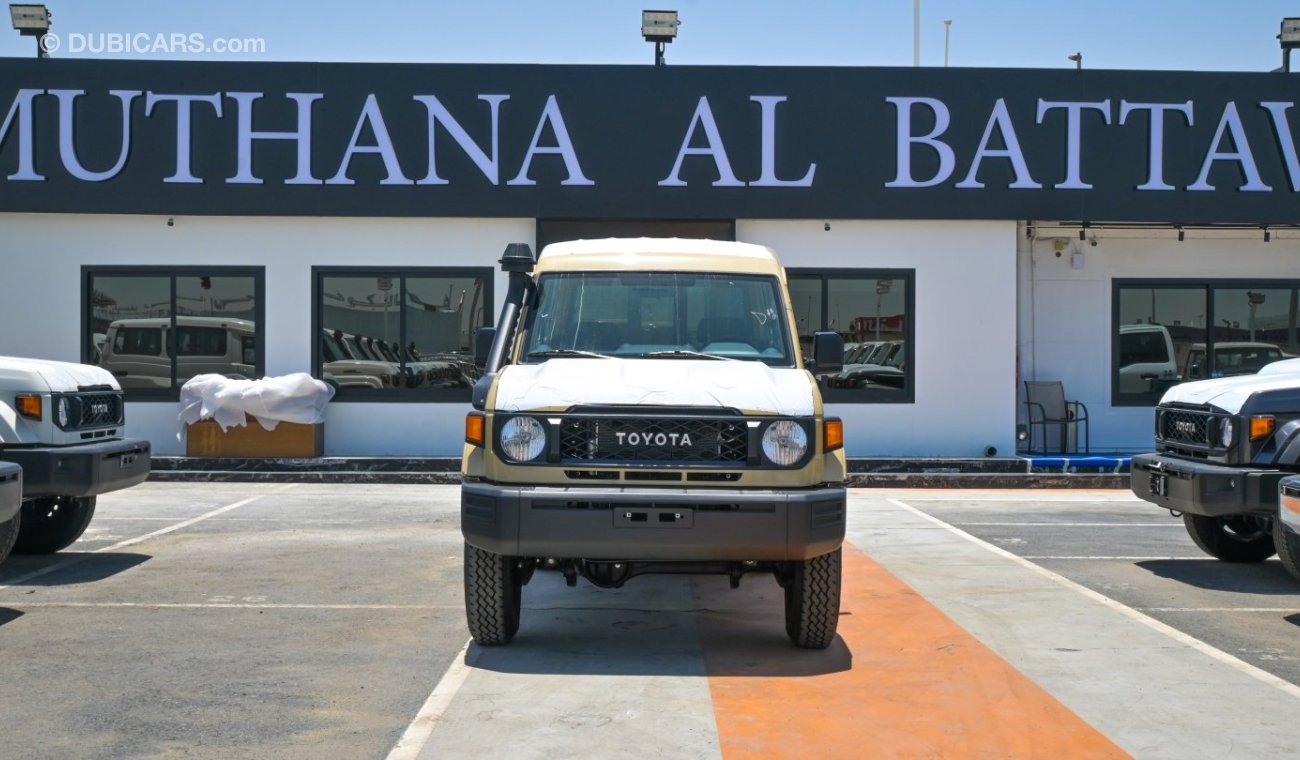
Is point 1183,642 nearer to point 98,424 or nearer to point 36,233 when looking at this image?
point 98,424

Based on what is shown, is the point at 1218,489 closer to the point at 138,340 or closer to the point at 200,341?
the point at 200,341

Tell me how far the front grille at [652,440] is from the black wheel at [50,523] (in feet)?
17.3

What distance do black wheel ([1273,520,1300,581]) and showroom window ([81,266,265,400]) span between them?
13050 millimetres

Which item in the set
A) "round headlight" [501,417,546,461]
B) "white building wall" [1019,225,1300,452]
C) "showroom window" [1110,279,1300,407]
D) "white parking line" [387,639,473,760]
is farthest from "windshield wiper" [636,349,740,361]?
"showroom window" [1110,279,1300,407]

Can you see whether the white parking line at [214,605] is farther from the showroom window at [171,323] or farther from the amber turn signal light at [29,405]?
the showroom window at [171,323]

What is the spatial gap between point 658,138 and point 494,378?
431 inches

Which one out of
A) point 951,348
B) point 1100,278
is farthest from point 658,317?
point 1100,278

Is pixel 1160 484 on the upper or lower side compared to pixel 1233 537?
upper

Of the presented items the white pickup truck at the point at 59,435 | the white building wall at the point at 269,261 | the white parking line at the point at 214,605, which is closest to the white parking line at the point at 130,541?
the white pickup truck at the point at 59,435

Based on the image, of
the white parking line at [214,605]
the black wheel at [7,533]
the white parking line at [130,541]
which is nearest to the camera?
the black wheel at [7,533]

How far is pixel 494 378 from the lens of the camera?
7469mm

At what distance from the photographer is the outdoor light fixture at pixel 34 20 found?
60.3 feet

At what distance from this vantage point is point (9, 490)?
7.98 metres

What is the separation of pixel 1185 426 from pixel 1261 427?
78 cm
